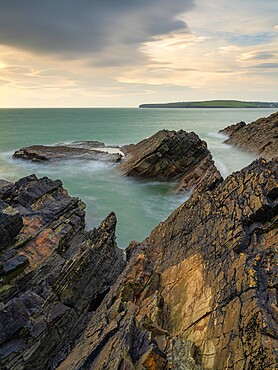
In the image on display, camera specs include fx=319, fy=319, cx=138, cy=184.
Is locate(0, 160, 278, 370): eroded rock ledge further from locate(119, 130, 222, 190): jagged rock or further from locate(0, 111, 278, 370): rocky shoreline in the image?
locate(119, 130, 222, 190): jagged rock

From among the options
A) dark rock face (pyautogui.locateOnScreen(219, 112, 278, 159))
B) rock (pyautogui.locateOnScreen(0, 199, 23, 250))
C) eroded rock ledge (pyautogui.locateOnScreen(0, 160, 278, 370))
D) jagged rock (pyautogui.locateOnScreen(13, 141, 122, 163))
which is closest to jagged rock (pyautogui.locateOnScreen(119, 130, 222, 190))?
jagged rock (pyautogui.locateOnScreen(13, 141, 122, 163))

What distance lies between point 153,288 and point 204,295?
7.31 ft

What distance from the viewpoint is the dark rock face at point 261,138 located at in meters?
38.2

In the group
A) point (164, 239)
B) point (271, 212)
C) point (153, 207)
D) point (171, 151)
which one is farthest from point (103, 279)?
point (171, 151)

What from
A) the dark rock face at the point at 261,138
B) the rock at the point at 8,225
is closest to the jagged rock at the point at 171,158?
the dark rock face at the point at 261,138

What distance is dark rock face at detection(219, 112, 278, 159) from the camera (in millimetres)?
38219

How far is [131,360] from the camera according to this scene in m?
6.48

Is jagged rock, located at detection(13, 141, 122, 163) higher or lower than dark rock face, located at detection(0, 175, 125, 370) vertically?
higher

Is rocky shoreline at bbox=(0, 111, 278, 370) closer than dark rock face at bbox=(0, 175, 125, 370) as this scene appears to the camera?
Yes

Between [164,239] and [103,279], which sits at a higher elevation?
[164,239]

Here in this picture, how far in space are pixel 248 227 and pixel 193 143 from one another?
78.7 feet

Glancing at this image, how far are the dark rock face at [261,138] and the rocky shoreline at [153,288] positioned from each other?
26.4 m

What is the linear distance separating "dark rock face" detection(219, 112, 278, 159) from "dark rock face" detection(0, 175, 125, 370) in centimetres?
2711

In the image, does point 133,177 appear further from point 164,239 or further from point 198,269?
point 198,269
